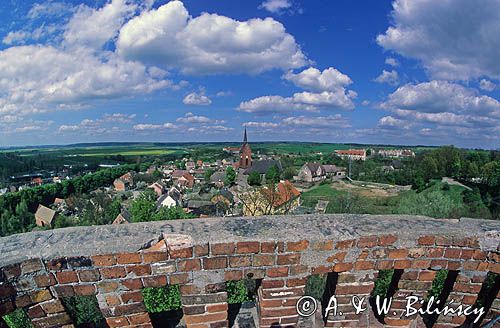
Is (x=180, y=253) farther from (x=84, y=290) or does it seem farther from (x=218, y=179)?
(x=218, y=179)

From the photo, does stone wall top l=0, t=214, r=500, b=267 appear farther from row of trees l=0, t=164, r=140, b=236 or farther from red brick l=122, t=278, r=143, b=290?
row of trees l=0, t=164, r=140, b=236

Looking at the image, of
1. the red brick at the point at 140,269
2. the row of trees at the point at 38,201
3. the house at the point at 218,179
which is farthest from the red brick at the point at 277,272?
the house at the point at 218,179

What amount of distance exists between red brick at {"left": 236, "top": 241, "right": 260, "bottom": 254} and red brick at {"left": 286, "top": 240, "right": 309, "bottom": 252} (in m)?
0.23

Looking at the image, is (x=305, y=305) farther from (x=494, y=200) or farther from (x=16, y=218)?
(x=16, y=218)

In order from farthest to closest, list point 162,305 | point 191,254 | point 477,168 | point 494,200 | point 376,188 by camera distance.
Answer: point 376,188 → point 477,168 → point 494,200 → point 162,305 → point 191,254

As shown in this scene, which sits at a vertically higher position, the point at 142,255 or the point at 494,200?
the point at 142,255

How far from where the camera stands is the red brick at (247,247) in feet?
6.40

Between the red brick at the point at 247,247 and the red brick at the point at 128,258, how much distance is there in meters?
0.69

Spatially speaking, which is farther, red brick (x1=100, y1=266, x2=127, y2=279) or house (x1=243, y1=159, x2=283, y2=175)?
house (x1=243, y1=159, x2=283, y2=175)

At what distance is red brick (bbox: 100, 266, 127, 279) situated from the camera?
187 cm

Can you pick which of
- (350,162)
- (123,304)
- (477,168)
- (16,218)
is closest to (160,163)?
(16,218)

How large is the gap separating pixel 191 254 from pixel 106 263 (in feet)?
1.90

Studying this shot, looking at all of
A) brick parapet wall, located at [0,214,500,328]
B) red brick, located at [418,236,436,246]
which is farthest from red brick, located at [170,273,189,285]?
red brick, located at [418,236,436,246]

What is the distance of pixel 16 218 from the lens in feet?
162
